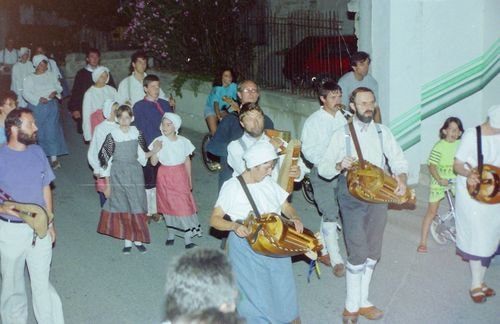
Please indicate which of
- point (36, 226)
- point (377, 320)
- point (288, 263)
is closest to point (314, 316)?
point (377, 320)

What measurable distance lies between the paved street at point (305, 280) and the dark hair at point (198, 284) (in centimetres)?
368

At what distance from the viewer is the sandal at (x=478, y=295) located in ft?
24.5

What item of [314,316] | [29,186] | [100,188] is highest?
[29,186]

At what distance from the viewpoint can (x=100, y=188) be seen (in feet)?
30.5

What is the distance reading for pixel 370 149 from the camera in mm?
6895

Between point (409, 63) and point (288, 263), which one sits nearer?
point (288, 263)

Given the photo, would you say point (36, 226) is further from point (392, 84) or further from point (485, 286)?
point (392, 84)

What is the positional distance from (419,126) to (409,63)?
91 centimetres

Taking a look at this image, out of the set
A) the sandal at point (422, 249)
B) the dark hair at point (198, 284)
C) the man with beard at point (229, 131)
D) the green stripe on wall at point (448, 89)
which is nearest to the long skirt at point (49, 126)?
the man with beard at point (229, 131)

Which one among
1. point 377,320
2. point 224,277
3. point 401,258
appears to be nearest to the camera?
point 224,277

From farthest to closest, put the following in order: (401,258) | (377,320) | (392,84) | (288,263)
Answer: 1. (392,84)
2. (401,258)
3. (377,320)
4. (288,263)

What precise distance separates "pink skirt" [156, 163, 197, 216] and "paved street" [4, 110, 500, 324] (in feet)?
1.70

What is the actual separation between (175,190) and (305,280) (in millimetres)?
1956

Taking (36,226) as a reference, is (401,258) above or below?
below
